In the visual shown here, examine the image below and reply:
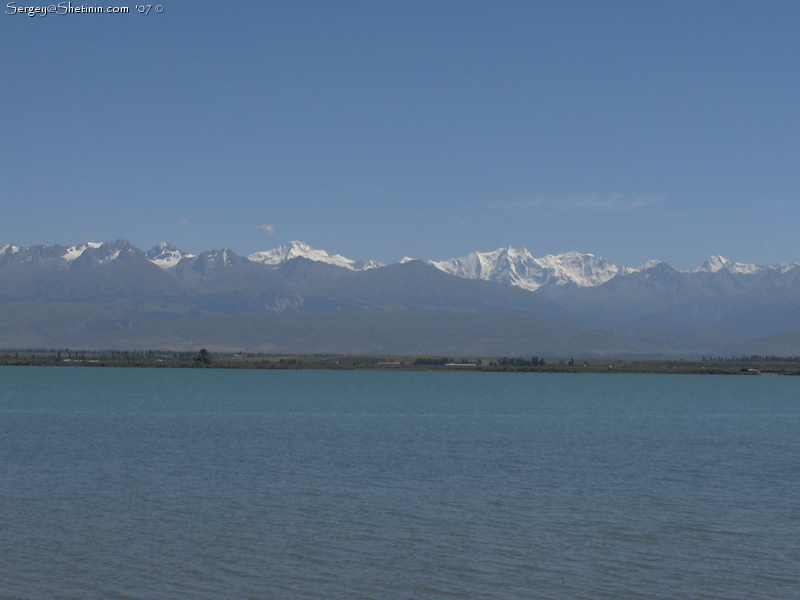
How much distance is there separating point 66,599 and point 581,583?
475 inches

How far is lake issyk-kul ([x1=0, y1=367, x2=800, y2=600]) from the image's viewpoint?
23.3 meters

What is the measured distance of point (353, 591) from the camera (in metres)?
22.5

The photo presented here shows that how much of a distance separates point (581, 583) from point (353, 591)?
5569mm

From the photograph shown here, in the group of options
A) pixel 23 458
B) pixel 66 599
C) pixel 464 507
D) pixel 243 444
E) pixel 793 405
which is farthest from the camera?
pixel 793 405

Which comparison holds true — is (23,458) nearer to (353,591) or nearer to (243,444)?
(243,444)

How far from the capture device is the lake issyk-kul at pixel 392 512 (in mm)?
23328

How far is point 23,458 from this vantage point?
4209cm

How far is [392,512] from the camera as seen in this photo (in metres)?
30.9

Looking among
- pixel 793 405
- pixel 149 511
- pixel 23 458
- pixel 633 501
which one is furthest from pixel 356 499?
pixel 793 405

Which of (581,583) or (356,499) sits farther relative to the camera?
(356,499)

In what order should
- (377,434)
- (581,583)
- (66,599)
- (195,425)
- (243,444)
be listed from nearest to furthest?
1. (66,599)
2. (581,583)
3. (243,444)
4. (377,434)
5. (195,425)

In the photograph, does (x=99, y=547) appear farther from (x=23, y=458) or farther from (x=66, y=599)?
(x=23, y=458)

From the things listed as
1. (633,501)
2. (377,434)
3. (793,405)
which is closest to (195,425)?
(377,434)

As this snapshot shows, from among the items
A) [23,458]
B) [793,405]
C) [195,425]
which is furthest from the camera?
[793,405]
